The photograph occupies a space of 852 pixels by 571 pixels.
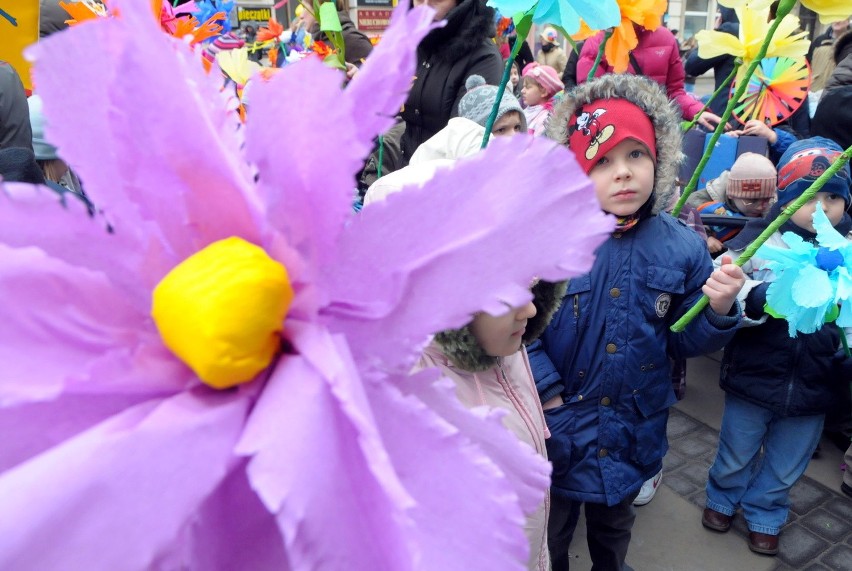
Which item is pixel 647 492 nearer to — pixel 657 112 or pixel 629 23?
pixel 657 112

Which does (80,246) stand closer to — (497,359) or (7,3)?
(497,359)

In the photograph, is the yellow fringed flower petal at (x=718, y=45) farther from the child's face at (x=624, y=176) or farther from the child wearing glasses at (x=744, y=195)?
the child wearing glasses at (x=744, y=195)

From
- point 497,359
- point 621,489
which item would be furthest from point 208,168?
point 621,489

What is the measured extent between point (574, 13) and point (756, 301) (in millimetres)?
1590

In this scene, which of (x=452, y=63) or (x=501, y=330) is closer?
(x=501, y=330)

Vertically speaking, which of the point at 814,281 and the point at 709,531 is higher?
the point at 814,281

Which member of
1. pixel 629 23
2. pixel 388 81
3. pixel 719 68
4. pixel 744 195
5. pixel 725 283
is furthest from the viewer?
pixel 719 68

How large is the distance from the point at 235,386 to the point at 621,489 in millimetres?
1619

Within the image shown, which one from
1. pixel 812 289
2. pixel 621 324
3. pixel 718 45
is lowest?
pixel 621 324

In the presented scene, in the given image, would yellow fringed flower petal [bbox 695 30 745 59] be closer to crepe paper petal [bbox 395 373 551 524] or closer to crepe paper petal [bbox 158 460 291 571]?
crepe paper petal [bbox 395 373 551 524]

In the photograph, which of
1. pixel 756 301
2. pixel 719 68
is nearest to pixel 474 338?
pixel 756 301

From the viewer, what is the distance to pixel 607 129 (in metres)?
1.67

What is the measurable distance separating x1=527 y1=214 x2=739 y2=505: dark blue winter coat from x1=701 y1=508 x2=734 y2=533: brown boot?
3.27 feet

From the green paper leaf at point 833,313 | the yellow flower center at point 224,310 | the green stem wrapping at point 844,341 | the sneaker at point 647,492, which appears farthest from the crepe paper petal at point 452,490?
the sneaker at point 647,492
